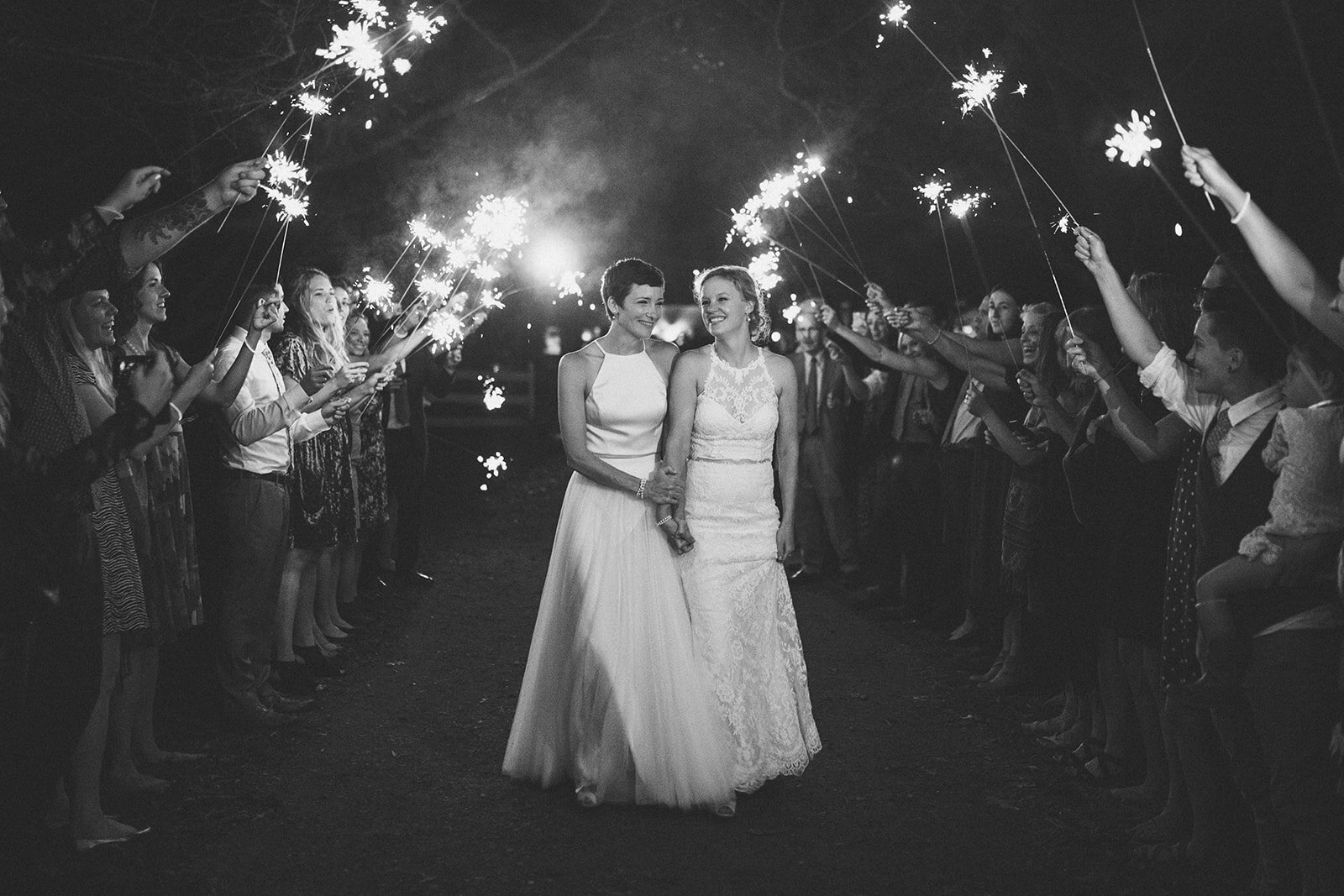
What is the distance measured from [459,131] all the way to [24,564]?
31.0 ft

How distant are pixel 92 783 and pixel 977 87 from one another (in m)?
5.59

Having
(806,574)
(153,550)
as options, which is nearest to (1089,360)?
(153,550)

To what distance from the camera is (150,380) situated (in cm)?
394

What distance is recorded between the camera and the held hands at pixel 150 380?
394 cm

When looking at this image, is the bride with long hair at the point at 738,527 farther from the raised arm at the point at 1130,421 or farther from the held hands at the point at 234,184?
the held hands at the point at 234,184

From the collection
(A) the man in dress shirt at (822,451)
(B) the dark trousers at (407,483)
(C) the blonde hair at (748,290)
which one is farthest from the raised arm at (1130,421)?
(B) the dark trousers at (407,483)

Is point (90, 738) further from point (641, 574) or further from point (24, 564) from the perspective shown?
point (641, 574)

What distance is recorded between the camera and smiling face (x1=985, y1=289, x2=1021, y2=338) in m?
8.31

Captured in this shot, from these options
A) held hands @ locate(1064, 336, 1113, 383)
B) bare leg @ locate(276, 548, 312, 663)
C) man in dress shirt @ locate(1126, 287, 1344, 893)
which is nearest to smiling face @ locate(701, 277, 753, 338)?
held hands @ locate(1064, 336, 1113, 383)

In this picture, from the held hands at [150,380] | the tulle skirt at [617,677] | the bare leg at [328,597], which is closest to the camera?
the held hands at [150,380]

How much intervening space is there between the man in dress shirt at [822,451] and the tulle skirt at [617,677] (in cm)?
630

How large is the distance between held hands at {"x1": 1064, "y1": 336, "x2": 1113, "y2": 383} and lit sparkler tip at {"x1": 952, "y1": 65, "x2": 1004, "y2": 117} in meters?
1.93

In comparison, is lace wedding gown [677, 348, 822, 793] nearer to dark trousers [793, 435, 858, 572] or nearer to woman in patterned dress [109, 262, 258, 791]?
woman in patterned dress [109, 262, 258, 791]

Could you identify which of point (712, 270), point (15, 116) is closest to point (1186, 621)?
point (712, 270)
